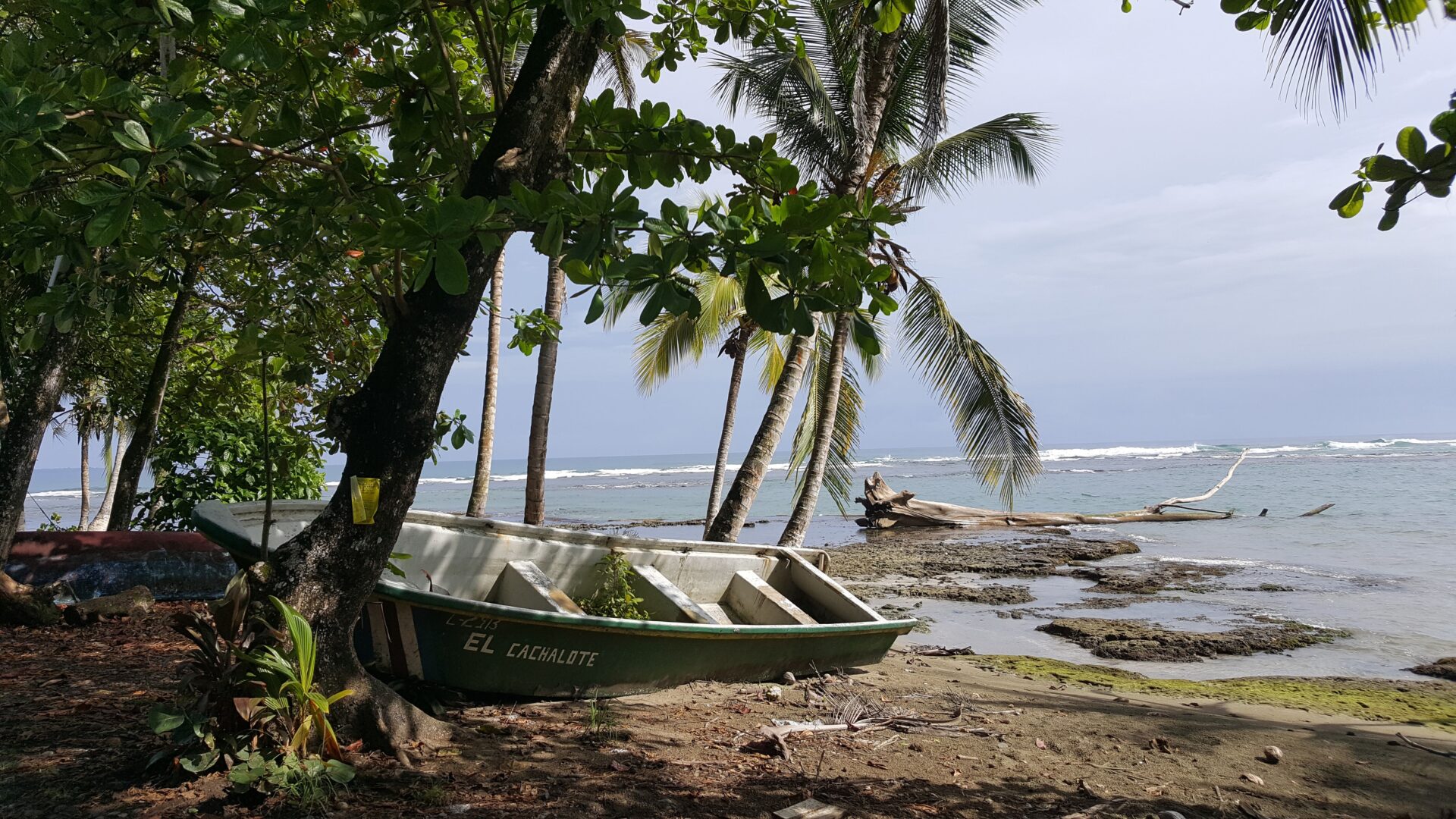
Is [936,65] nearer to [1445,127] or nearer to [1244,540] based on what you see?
[1445,127]

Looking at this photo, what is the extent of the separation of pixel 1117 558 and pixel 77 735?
52.7ft

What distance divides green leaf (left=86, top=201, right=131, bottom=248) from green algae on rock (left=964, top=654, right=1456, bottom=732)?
6.68 meters

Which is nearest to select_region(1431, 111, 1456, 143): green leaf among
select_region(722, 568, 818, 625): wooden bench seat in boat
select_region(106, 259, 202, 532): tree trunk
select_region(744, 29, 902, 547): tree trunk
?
select_region(722, 568, 818, 625): wooden bench seat in boat

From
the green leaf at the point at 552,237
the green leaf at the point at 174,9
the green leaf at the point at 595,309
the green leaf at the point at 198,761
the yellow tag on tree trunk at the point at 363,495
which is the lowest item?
the green leaf at the point at 198,761

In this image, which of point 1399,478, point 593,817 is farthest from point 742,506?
point 1399,478

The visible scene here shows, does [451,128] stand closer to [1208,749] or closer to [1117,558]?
[1208,749]

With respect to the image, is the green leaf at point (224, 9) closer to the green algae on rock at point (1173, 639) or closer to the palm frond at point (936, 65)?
the palm frond at point (936, 65)

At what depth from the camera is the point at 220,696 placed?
10.1 feet

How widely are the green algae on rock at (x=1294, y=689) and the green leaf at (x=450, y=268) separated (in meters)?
6.15

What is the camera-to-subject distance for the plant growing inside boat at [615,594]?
19.3 feet

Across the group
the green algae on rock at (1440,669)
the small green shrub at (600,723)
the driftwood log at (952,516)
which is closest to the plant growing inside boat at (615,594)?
the small green shrub at (600,723)

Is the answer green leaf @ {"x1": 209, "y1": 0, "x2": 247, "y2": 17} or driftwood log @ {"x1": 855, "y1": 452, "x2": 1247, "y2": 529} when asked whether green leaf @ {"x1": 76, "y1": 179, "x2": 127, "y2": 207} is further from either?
driftwood log @ {"x1": 855, "y1": 452, "x2": 1247, "y2": 529}

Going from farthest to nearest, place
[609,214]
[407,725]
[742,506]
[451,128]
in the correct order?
[742,506], [407,725], [451,128], [609,214]

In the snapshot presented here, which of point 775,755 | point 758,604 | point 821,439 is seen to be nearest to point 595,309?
point 775,755
